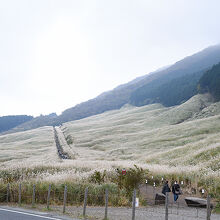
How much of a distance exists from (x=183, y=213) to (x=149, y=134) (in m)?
67.3

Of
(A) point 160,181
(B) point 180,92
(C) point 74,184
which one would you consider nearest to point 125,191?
(C) point 74,184

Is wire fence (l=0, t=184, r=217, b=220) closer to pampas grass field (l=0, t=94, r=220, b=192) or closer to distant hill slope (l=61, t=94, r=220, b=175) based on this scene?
pampas grass field (l=0, t=94, r=220, b=192)

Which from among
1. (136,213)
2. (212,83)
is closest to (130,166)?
(136,213)

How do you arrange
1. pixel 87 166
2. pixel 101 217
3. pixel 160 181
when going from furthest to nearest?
1. pixel 87 166
2. pixel 160 181
3. pixel 101 217

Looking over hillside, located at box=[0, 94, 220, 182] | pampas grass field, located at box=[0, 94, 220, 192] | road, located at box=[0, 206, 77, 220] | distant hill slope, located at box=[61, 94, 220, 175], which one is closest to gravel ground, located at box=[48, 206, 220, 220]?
road, located at box=[0, 206, 77, 220]

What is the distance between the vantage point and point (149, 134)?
80500 millimetres

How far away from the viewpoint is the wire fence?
1343 cm

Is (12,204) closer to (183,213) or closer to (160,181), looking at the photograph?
(183,213)

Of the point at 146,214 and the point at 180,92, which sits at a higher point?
the point at 180,92

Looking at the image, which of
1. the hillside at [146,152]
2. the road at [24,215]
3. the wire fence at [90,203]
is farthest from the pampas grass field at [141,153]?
the road at [24,215]

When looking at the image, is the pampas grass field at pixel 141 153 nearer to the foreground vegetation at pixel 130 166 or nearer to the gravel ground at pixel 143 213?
the foreground vegetation at pixel 130 166

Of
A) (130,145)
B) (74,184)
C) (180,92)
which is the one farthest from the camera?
(180,92)

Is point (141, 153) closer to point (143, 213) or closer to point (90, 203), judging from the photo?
point (90, 203)

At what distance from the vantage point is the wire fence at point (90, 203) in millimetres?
13430
